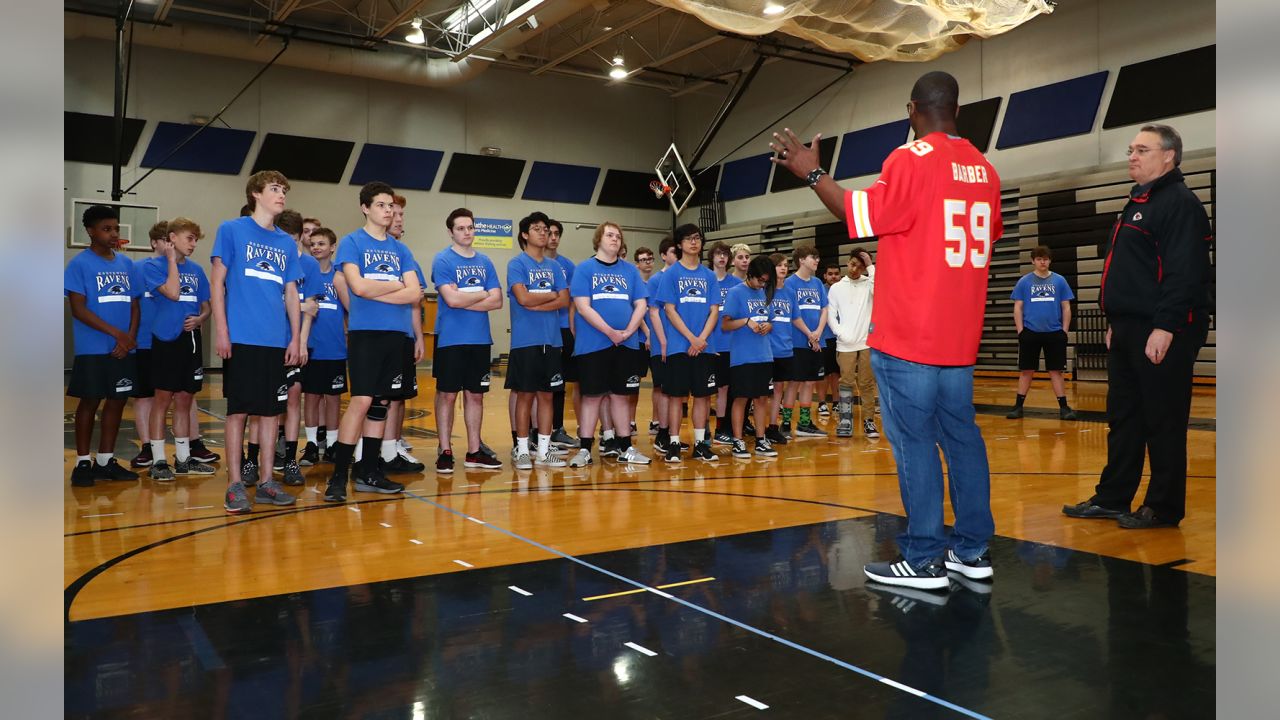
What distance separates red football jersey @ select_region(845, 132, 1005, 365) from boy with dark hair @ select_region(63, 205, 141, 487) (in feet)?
15.0

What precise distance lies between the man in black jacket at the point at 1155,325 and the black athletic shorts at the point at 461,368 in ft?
11.6

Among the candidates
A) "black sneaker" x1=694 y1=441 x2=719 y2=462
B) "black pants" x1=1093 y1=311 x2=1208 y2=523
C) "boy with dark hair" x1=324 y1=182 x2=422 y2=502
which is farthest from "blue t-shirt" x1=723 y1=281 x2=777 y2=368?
"black pants" x1=1093 y1=311 x2=1208 y2=523

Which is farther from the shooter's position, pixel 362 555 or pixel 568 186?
pixel 568 186

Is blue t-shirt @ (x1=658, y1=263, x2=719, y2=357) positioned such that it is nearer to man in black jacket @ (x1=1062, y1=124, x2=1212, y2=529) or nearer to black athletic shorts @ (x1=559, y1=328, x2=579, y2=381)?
black athletic shorts @ (x1=559, y1=328, x2=579, y2=381)

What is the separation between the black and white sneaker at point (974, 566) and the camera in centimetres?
302

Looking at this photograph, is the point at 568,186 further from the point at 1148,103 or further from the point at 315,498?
the point at 315,498

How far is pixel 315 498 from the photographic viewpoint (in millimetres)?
4703

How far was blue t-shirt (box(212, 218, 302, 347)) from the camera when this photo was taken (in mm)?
4332

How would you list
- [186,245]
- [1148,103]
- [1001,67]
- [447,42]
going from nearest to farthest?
[186,245] < [1148,103] < [1001,67] < [447,42]

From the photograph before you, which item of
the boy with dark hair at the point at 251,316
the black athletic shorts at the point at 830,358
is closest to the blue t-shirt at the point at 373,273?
the boy with dark hair at the point at 251,316

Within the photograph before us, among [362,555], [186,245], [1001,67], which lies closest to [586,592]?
[362,555]

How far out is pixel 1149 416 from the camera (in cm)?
390

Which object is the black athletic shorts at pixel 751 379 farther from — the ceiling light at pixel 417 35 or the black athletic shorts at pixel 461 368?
the ceiling light at pixel 417 35
